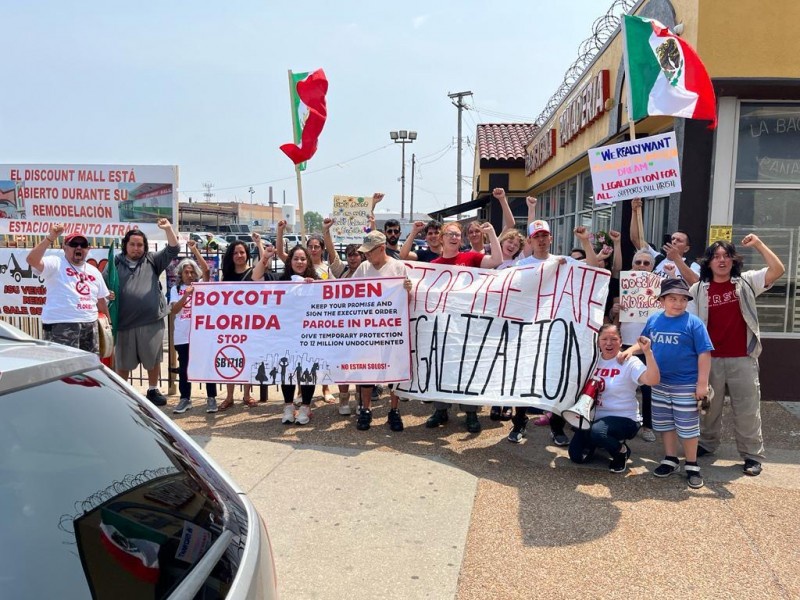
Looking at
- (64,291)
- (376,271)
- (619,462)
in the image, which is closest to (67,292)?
(64,291)

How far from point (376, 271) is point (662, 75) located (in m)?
3.41

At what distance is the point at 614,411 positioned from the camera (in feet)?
16.7

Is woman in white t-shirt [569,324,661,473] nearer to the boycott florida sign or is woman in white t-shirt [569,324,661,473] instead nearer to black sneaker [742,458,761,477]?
black sneaker [742,458,761,477]

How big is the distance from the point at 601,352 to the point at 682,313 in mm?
714

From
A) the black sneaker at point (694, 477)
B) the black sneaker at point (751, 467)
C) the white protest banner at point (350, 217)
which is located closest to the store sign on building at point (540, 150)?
the white protest banner at point (350, 217)

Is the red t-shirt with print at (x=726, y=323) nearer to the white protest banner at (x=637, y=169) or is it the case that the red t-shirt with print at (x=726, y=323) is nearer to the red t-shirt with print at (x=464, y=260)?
the white protest banner at (x=637, y=169)

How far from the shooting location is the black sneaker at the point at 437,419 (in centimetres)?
613

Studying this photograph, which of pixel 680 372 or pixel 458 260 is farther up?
pixel 458 260

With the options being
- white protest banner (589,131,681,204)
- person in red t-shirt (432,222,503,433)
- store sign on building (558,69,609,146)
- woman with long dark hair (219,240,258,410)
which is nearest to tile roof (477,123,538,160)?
store sign on building (558,69,609,146)

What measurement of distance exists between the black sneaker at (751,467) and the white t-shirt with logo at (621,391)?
3.08 feet

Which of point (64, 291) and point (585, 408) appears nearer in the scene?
point (585, 408)

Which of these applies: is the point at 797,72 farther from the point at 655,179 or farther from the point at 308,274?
the point at 308,274

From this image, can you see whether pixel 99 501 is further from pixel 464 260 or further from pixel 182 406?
pixel 182 406

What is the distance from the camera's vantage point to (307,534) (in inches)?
155
